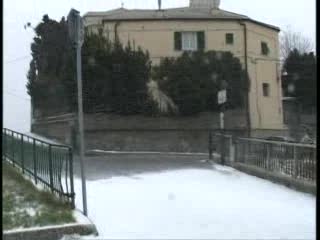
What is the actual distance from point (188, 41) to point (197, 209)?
88.5ft

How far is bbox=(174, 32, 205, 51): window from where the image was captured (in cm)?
3502

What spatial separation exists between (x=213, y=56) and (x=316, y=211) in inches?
980

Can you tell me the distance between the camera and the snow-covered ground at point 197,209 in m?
7.62

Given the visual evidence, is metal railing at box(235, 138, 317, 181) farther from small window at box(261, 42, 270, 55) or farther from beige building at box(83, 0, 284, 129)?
small window at box(261, 42, 270, 55)

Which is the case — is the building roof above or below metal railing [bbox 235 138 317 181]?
above

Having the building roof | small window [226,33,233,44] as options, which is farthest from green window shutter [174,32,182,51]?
small window [226,33,233,44]

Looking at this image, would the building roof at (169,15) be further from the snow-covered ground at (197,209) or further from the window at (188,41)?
the snow-covered ground at (197,209)

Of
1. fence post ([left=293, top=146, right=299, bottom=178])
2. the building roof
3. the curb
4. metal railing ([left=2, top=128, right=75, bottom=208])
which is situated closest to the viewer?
the curb

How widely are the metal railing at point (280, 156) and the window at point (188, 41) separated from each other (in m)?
19.7

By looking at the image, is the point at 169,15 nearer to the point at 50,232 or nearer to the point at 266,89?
the point at 266,89

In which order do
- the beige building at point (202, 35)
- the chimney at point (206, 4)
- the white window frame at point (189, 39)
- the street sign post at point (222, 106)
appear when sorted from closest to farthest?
1. the street sign post at point (222, 106)
2. the beige building at point (202, 35)
3. the white window frame at point (189, 39)
4. the chimney at point (206, 4)

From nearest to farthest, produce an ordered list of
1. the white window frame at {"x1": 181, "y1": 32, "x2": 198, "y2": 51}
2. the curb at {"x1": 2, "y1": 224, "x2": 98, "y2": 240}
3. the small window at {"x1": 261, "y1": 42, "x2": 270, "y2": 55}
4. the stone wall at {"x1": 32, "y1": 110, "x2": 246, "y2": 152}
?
the curb at {"x1": 2, "y1": 224, "x2": 98, "y2": 240}, the stone wall at {"x1": 32, "y1": 110, "x2": 246, "y2": 152}, the white window frame at {"x1": 181, "y1": 32, "x2": 198, "y2": 51}, the small window at {"x1": 261, "y1": 42, "x2": 270, "y2": 55}

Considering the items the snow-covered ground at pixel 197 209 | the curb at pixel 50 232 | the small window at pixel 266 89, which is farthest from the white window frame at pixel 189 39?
the curb at pixel 50 232

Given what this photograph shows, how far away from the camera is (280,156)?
500 inches
